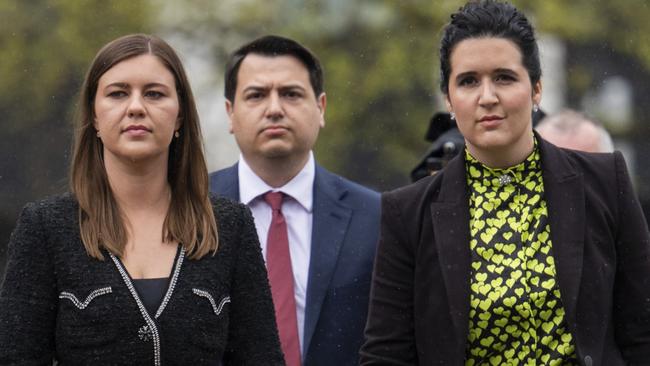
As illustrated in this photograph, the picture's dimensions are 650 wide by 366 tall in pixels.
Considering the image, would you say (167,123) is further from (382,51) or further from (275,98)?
(382,51)

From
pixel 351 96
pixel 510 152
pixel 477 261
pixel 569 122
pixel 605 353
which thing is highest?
pixel 351 96

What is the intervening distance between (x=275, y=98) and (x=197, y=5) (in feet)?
24.6

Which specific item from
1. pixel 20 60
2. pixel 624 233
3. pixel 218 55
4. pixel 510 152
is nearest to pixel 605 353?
pixel 624 233

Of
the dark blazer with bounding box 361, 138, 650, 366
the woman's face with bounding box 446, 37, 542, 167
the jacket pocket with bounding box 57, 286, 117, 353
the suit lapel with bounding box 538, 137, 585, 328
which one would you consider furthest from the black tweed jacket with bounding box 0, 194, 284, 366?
the suit lapel with bounding box 538, 137, 585, 328

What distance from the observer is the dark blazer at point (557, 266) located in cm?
518

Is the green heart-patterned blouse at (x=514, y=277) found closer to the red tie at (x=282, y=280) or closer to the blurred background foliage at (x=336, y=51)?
the red tie at (x=282, y=280)

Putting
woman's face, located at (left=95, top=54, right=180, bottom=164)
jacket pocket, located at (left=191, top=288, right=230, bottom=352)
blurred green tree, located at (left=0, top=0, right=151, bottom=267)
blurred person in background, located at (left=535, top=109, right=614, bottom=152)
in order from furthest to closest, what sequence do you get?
blurred green tree, located at (left=0, top=0, right=151, bottom=267) → blurred person in background, located at (left=535, top=109, right=614, bottom=152) → woman's face, located at (left=95, top=54, right=180, bottom=164) → jacket pocket, located at (left=191, top=288, right=230, bottom=352)

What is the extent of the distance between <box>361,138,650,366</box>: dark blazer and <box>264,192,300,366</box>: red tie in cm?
103

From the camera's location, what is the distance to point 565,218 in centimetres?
525

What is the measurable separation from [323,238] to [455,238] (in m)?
1.39

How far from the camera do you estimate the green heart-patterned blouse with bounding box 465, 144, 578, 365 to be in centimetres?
512

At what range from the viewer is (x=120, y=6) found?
568 inches

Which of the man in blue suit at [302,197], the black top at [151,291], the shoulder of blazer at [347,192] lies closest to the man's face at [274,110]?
the man in blue suit at [302,197]

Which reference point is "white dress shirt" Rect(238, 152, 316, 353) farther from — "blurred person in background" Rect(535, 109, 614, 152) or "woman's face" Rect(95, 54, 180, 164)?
"woman's face" Rect(95, 54, 180, 164)
